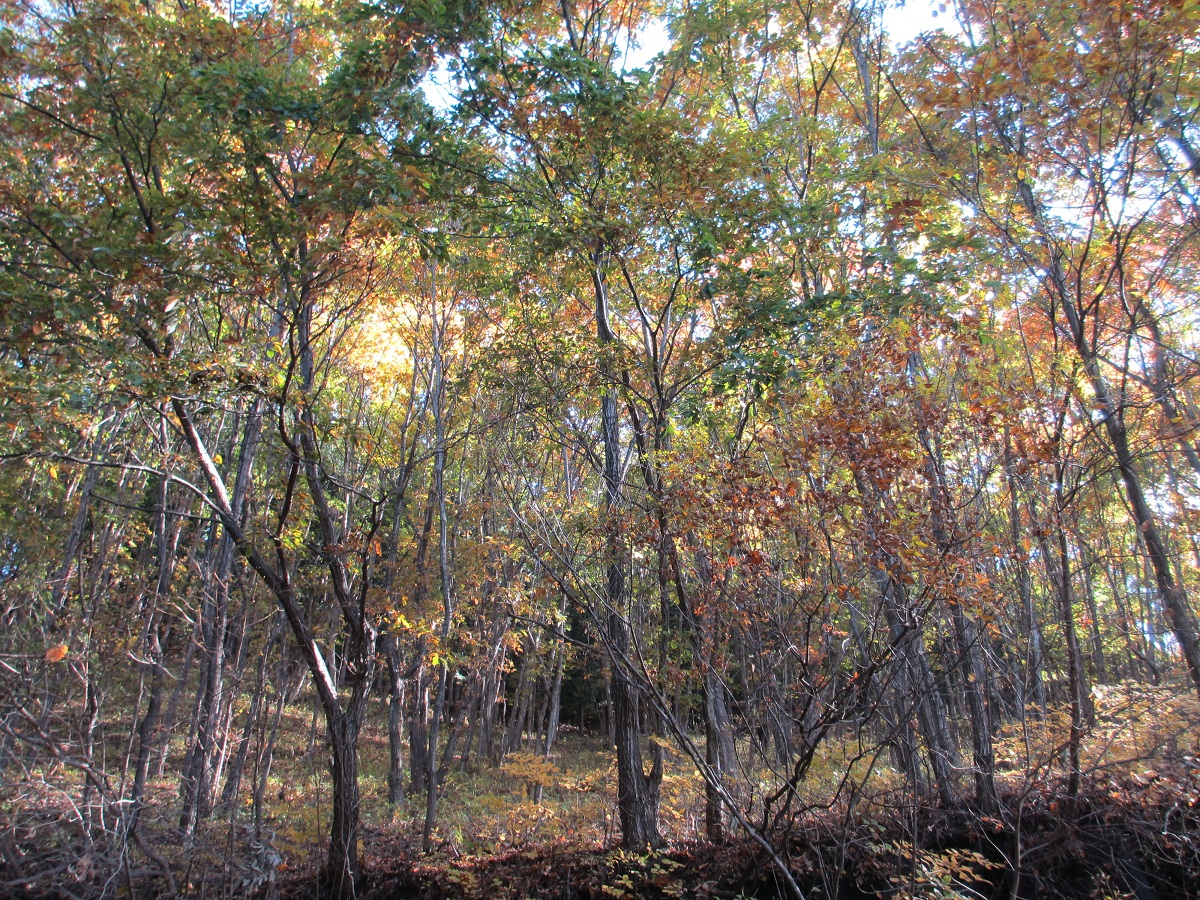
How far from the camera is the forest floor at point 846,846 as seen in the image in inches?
179

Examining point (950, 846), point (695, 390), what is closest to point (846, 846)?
point (950, 846)

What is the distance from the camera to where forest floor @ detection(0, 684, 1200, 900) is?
456cm

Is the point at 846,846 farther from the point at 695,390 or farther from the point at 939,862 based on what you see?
the point at 695,390

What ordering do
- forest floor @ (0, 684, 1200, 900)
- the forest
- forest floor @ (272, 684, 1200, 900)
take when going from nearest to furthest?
the forest
forest floor @ (0, 684, 1200, 900)
forest floor @ (272, 684, 1200, 900)

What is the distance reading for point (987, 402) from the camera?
14.6ft

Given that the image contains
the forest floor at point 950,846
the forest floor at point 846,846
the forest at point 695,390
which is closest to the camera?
the forest at point 695,390

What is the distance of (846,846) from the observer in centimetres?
402

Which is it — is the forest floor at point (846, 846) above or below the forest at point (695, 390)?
below

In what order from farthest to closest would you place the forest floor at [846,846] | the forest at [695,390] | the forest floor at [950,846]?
the forest floor at [950,846], the forest floor at [846,846], the forest at [695,390]

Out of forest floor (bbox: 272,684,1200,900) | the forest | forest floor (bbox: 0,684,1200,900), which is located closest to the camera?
the forest

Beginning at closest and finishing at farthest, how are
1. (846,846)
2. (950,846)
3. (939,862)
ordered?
(846,846) → (939,862) → (950,846)

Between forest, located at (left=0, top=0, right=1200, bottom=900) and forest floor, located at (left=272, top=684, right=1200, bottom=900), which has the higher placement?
forest, located at (left=0, top=0, right=1200, bottom=900)

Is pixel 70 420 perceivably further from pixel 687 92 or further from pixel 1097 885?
pixel 1097 885

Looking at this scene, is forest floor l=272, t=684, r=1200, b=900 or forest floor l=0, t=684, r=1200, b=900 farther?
forest floor l=272, t=684, r=1200, b=900
